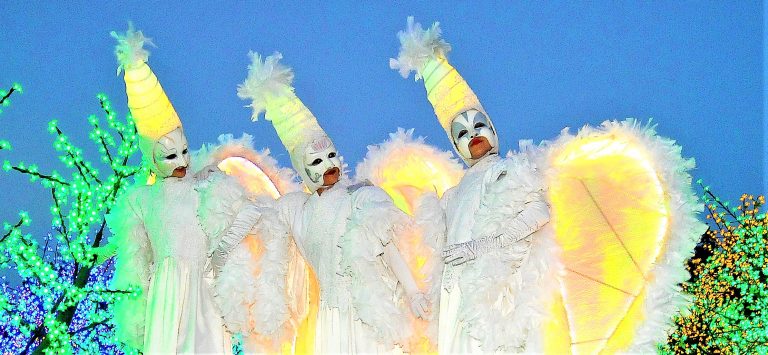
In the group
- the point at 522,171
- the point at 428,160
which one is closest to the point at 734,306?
the point at 428,160

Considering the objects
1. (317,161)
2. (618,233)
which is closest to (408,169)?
(317,161)

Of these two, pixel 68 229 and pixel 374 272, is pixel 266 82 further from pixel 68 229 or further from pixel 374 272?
pixel 68 229

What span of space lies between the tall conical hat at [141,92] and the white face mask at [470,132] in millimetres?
1582

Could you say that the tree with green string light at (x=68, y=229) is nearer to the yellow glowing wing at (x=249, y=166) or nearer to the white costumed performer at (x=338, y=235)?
the yellow glowing wing at (x=249, y=166)

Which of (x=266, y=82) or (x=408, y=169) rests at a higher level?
(x=266, y=82)

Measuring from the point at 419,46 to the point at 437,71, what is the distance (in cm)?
15

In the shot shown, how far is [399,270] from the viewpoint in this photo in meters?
4.39

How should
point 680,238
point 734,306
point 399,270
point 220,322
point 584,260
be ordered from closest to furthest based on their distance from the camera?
point 680,238, point 584,260, point 399,270, point 220,322, point 734,306

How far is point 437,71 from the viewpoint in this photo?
4.46 meters

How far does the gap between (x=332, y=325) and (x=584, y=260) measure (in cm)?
123

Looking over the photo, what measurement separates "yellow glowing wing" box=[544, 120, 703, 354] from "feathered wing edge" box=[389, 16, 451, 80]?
0.82 metres

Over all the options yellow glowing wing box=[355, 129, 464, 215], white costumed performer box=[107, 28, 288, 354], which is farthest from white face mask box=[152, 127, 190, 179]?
yellow glowing wing box=[355, 129, 464, 215]

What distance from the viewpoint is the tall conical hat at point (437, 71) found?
438 cm

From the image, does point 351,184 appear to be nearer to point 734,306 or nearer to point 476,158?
point 476,158
